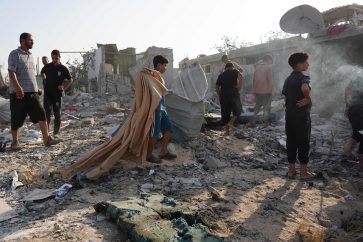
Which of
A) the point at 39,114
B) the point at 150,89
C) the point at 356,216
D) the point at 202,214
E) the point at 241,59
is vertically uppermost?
the point at 241,59

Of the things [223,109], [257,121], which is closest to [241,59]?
[257,121]

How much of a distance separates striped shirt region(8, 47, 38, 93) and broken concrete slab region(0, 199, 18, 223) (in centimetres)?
231

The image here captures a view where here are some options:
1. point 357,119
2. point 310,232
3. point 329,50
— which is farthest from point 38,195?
point 329,50

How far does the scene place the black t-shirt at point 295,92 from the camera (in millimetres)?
4316

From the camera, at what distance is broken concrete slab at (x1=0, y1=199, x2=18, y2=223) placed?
3.29 metres

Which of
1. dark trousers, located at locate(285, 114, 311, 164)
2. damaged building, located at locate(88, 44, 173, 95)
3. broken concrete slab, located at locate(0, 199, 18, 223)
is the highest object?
damaged building, located at locate(88, 44, 173, 95)

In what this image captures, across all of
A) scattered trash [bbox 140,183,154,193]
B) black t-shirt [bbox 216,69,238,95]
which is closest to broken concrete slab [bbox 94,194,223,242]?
scattered trash [bbox 140,183,154,193]

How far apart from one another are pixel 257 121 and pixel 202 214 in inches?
235

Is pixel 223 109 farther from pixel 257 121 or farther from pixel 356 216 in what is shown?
pixel 356 216

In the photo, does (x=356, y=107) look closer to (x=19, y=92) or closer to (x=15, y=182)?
(x=15, y=182)

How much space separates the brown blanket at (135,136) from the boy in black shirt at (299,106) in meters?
1.55

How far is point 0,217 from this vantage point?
10.8 feet

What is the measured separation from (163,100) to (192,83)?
59.8 inches

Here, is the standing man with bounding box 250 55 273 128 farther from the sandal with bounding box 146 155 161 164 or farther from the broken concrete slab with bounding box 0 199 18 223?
the broken concrete slab with bounding box 0 199 18 223
